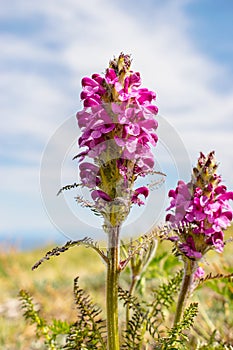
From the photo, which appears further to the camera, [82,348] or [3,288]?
[3,288]

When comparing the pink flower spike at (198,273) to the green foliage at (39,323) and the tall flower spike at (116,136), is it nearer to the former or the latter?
the tall flower spike at (116,136)

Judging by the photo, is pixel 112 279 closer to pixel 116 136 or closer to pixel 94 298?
pixel 116 136

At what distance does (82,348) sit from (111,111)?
3.65 ft

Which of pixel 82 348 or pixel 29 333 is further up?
pixel 29 333

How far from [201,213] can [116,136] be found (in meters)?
0.55

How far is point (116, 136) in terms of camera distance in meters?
2.14

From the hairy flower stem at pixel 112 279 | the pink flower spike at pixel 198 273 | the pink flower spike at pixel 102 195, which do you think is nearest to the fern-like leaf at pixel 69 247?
the hairy flower stem at pixel 112 279

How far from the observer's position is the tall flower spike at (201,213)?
7.89ft

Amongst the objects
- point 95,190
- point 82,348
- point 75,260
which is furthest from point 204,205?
point 75,260

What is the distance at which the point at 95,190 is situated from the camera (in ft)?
7.19

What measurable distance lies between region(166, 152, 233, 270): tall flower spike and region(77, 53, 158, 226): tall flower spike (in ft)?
1.03

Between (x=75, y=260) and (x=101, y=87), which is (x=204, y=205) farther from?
(x=75, y=260)

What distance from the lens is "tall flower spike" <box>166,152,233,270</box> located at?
94.7 inches

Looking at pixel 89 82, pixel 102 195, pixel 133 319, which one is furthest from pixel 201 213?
pixel 89 82
